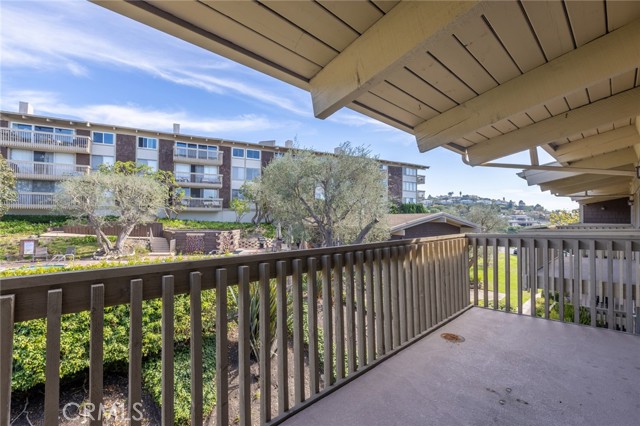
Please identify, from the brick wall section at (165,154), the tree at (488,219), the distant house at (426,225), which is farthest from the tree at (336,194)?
the brick wall section at (165,154)

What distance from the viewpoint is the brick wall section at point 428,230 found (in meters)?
14.9

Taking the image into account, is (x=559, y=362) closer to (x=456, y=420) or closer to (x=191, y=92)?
(x=456, y=420)

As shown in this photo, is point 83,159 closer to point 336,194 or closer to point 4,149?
point 4,149

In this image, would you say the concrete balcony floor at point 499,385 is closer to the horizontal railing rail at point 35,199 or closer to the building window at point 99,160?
the horizontal railing rail at point 35,199

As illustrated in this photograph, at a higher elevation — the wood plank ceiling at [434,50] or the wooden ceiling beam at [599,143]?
the wooden ceiling beam at [599,143]

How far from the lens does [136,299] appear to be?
46.1 inches

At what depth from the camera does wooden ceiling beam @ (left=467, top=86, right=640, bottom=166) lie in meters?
2.69

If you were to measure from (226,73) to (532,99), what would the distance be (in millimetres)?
15771

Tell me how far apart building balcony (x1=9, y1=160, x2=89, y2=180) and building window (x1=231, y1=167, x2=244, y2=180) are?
36.3 feet

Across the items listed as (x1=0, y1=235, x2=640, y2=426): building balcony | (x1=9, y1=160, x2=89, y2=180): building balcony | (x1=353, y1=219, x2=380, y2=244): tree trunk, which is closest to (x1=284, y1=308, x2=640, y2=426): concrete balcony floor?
(x1=0, y1=235, x2=640, y2=426): building balcony

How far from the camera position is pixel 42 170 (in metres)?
20.3

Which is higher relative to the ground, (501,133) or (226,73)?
(226,73)

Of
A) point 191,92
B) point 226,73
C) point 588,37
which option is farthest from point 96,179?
point 588,37

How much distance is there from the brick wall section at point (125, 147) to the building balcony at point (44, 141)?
1890 millimetres
